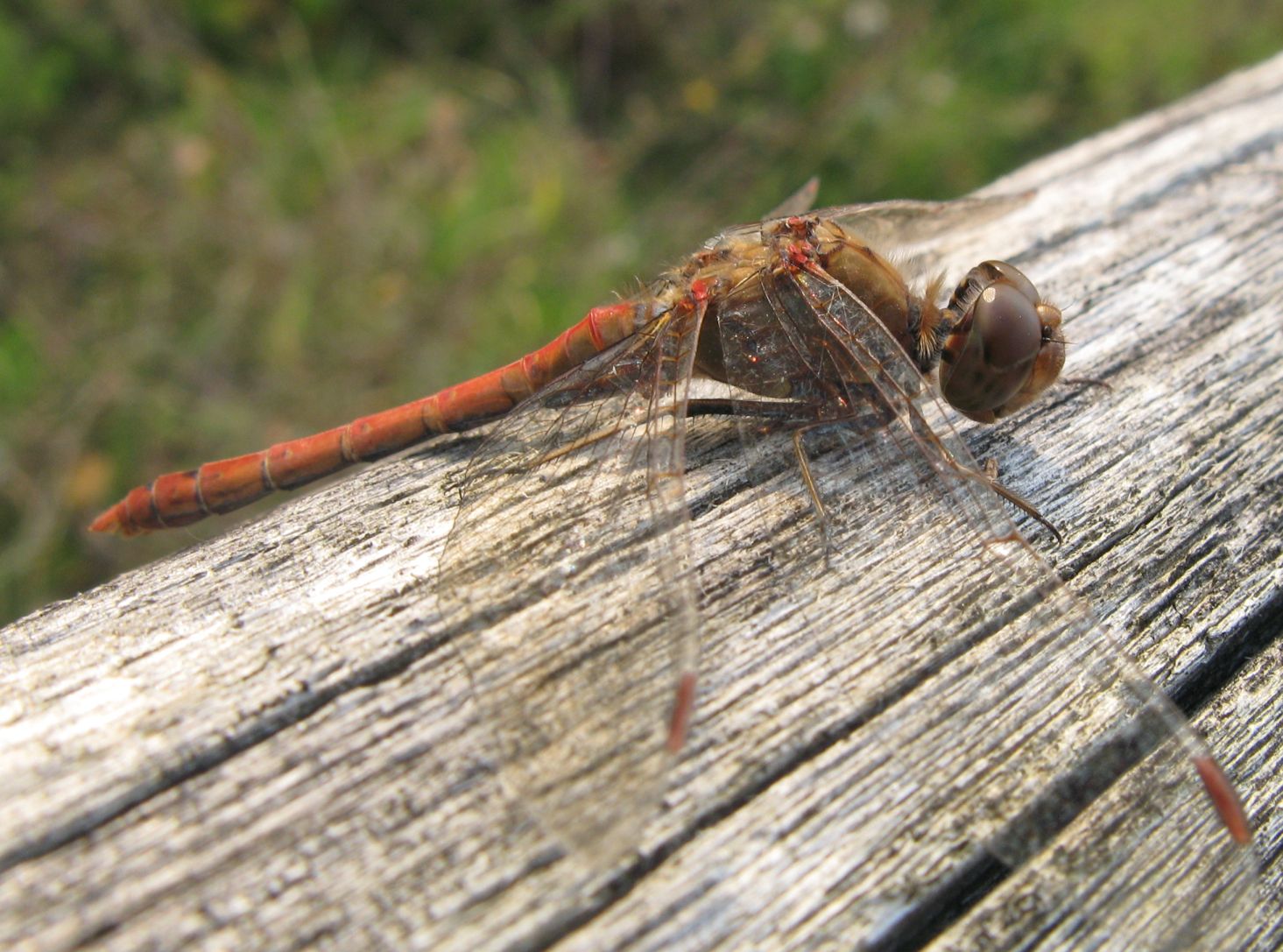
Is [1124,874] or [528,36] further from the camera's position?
[528,36]

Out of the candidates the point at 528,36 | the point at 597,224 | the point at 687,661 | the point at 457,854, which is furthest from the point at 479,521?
the point at 528,36

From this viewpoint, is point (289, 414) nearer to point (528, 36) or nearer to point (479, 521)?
point (479, 521)

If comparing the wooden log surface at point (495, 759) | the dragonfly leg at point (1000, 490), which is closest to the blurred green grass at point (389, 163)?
the dragonfly leg at point (1000, 490)

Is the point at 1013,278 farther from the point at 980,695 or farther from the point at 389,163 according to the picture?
the point at 389,163

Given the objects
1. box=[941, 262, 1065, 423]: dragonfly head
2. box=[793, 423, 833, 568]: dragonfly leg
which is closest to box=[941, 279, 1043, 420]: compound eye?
box=[941, 262, 1065, 423]: dragonfly head

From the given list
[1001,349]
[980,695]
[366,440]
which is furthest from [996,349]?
[366,440]
